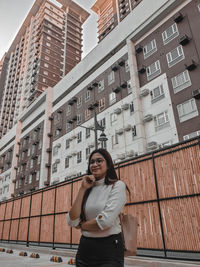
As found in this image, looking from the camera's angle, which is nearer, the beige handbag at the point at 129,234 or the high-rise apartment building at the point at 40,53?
the beige handbag at the point at 129,234

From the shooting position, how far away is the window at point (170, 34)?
65.4ft

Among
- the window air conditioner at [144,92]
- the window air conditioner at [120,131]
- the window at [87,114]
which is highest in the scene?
the window at [87,114]

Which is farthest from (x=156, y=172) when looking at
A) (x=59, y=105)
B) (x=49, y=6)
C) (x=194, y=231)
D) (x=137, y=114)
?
(x=49, y=6)

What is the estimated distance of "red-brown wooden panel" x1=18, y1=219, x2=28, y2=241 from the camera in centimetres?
1240

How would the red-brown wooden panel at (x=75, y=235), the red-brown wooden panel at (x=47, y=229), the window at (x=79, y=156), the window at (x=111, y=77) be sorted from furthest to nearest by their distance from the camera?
the window at (x=79, y=156)
the window at (x=111, y=77)
the red-brown wooden panel at (x=47, y=229)
the red-brown wooden panel at (x=75, y=235)

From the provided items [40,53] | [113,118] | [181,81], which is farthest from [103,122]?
[40,53]

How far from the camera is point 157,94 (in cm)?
1966

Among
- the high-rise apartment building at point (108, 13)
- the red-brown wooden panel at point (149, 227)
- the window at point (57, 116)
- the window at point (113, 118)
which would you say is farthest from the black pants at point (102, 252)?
the high-rise apartment building at point (108, 13)

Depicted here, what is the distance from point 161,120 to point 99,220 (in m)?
17.6

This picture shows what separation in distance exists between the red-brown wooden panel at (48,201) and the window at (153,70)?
14579 mm

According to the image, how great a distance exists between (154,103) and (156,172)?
13.9 metres

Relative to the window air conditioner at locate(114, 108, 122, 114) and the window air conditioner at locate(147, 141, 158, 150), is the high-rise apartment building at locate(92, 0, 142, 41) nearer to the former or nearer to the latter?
the window air conditioner at locate(114, 108, 122, 114)

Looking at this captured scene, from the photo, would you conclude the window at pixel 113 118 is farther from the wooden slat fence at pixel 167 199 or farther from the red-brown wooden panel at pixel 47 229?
the wooden slat fence at pixel 167 199

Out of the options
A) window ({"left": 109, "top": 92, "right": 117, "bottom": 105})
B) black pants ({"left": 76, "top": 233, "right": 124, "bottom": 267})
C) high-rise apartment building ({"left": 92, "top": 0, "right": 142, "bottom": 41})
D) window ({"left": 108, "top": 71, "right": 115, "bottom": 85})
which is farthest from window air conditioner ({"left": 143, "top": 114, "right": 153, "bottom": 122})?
high-rise apartment building ({"left": 92, "top": 0, "right": 142, "bottom": 41})
